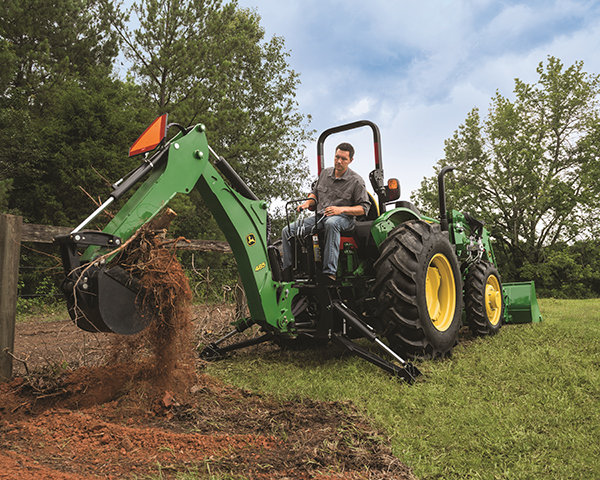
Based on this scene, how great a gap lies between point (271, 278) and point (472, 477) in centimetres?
217

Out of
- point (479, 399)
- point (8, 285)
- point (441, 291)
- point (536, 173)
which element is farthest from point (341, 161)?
point (536, 173)

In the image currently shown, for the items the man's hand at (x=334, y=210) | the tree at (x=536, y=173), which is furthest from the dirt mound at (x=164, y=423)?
the tree at (x=536, y=173)

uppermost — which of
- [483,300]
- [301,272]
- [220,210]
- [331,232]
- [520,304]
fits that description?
[220,210]

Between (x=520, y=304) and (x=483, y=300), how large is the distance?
4.30 feet

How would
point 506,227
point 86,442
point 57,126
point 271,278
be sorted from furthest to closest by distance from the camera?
point 506,227 → point 57,126 → point 271,278 → point 86,442

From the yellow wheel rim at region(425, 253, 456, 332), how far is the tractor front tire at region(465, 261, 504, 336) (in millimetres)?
844

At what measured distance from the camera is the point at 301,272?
4383 millimetres

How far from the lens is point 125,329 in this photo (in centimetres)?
258

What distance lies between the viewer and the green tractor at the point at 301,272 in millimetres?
2561

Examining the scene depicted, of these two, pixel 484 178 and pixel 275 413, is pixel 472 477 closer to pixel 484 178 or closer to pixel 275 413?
pixel 275 413

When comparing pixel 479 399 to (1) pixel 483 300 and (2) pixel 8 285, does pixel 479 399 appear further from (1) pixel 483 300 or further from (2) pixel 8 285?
(2) pixel 8 285

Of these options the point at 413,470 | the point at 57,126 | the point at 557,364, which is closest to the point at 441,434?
the point at 413,470

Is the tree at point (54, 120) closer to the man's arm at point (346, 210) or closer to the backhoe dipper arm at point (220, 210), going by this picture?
the backhoe dipper arm at point (220, 210)

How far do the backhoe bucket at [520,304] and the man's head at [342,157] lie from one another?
3184 mm
